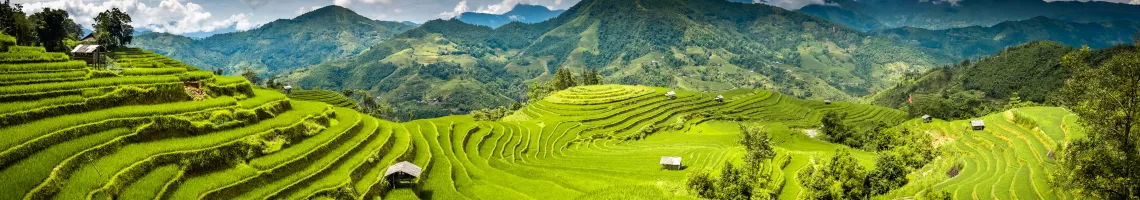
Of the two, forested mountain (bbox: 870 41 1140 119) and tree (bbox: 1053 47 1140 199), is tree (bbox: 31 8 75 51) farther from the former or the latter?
forested mountain (bbox: 870 41 1140 119)

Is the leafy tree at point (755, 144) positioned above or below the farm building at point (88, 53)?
below

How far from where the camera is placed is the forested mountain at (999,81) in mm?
115375

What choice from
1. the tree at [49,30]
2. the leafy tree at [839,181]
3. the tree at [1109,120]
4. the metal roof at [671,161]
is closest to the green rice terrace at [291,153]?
the metal roof at [671,161]

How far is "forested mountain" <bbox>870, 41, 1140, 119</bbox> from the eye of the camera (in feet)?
379

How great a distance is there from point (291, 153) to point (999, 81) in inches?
6607

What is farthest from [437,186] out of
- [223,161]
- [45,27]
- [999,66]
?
[999,66]

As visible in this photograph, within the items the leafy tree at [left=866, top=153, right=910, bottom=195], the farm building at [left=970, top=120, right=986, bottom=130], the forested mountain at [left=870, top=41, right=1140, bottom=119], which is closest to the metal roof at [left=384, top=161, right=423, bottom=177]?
the leafy tree at [left=866, top=153, right=910, bottom=195]

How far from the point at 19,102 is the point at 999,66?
186055 millimetres

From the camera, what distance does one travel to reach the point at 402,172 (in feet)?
74.3

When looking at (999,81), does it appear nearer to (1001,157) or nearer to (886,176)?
(1001,157)

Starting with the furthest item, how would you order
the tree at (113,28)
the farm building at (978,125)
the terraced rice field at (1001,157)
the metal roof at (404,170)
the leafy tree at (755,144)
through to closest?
the tree at (113,28), the farm building at (978,125), the leafy tree at (755,144), the terraced rice field at (1001,157), the metal roof at (404,170)

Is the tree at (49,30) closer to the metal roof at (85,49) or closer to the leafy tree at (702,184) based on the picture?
the metal roof at (85,49)

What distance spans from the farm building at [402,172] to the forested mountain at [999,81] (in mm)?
107891

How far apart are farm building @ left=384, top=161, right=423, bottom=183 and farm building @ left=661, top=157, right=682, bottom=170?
58.1 ft
